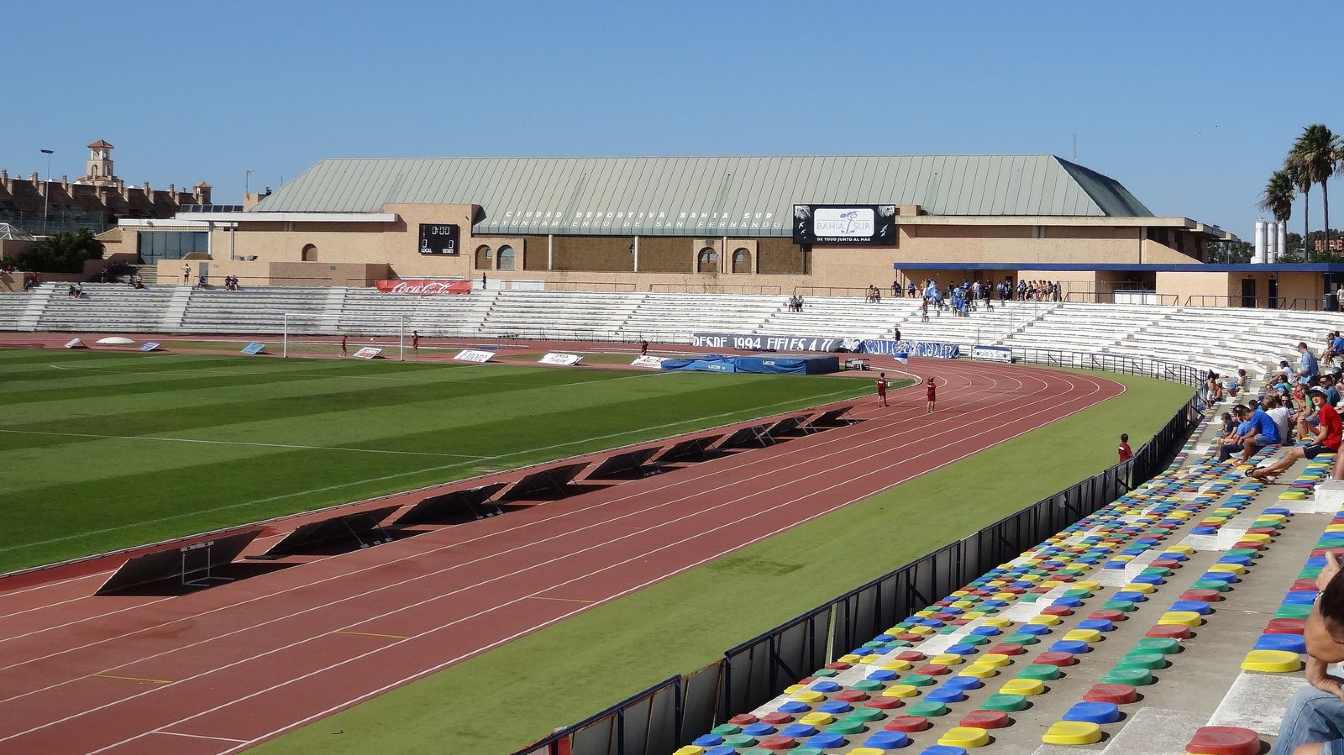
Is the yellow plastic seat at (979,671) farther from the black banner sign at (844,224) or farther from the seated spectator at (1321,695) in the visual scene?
the black banner sign at (844,224)

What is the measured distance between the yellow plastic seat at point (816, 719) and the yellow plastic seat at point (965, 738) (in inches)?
60.6

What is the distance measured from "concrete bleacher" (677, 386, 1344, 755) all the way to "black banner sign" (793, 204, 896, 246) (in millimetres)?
71528

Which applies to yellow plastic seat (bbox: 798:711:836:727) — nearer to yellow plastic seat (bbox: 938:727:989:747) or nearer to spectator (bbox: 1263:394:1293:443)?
yellow plastic seat (bbox: 938:727:989:747)

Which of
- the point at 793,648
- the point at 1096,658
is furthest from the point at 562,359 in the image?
the point at 1096,658

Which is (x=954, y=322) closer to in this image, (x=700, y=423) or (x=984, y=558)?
(x=700, y=423)

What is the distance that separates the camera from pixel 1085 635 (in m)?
14.6

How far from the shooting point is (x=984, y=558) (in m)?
20.8

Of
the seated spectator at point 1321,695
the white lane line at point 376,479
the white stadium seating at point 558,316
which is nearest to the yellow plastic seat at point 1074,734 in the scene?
the seated spectator at point 1321,695

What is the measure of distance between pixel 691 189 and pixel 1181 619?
88.0m

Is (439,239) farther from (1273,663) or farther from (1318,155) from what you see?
(1273,663)

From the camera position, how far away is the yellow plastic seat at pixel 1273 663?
11266 millimetres

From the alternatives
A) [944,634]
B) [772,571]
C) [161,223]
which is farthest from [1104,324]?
[161,223]

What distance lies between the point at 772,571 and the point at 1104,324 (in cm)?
5565

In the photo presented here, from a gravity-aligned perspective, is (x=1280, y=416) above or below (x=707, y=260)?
below
